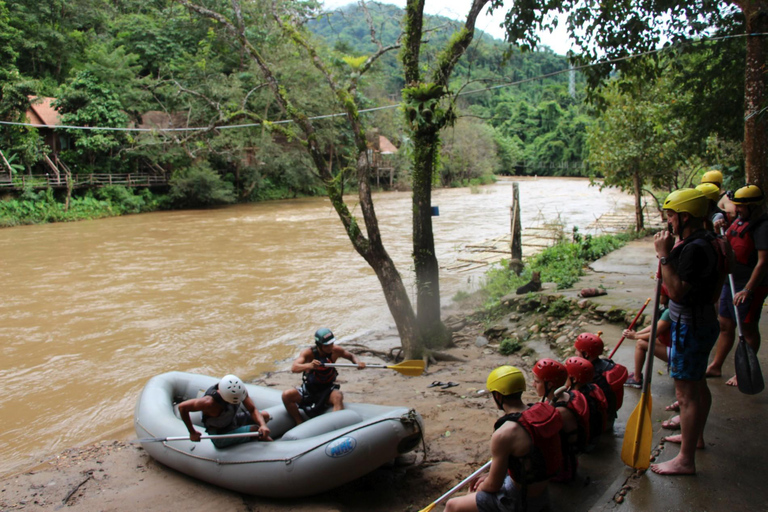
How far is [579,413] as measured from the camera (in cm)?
328

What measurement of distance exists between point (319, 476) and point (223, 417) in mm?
949

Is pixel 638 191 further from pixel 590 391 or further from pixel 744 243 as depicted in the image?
pixel 590 391

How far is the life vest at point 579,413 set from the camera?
10.6 ft

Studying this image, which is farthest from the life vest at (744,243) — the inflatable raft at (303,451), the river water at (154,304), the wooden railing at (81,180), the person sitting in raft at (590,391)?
the wooden railing at (81,180)

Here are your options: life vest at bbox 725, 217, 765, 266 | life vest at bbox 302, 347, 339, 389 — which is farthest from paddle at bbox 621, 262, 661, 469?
life vest at bbox 302, 347, 339, 389

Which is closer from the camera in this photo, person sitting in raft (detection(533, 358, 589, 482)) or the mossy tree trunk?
person sitting in raft (detection(533, 358, 589, 482))

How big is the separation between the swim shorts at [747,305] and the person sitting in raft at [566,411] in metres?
1.59

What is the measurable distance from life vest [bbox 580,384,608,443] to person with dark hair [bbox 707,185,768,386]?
120cm

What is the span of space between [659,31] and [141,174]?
2811cm

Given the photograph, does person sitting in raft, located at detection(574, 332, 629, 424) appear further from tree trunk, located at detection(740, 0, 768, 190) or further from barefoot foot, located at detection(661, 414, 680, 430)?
tree trunk, located at detection(740, 0, 768, 190)

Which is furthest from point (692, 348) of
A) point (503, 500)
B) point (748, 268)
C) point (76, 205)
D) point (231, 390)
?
point (76, 205)

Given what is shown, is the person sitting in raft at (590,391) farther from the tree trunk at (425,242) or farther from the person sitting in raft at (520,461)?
the tree trunk at (425,242)

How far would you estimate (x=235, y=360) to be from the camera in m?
8.63

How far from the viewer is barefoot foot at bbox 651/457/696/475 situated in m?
3.17
